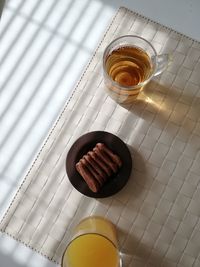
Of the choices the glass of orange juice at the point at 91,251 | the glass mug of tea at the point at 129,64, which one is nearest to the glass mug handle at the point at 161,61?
the glass mug of tea at the point at 129,64

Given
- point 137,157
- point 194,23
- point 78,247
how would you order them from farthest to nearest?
point 194,23, point 137,157, point 78,247

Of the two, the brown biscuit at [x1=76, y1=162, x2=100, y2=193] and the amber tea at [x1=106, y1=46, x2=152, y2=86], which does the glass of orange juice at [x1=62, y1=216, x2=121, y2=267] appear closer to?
the brown biscuit at [x1=76, y1=162, x2=100, y2=193]

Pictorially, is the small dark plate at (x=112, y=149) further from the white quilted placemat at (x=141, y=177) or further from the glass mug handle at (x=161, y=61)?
the glass mug handle at (x=161, y=61)

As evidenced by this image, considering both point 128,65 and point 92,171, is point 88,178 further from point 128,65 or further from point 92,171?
point 128,65

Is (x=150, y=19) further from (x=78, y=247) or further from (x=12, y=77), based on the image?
(x=78, y=247)

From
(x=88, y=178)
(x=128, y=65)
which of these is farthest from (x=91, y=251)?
(x=128, y=65)

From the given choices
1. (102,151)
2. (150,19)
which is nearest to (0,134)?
(102,151)

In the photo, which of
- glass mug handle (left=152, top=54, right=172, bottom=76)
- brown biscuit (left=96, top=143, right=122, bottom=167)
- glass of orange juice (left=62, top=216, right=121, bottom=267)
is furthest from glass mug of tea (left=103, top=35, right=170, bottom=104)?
glass of orange juice (left=62, top=216, right=121, bottom=267)
